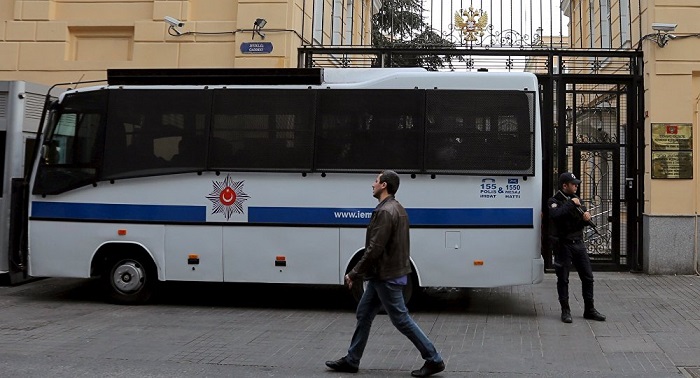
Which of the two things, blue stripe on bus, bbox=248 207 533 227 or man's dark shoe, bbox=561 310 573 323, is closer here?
man's dark shoe, bbox=561 310 573 323

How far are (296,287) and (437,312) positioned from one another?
306 cm

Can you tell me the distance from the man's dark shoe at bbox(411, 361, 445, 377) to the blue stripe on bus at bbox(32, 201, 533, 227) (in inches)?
125

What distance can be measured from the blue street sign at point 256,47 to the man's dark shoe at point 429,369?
8.42 meters

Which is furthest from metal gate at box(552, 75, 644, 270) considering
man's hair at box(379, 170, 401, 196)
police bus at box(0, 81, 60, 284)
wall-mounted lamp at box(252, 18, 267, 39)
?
police bus at box(0, 81, 60, 284)

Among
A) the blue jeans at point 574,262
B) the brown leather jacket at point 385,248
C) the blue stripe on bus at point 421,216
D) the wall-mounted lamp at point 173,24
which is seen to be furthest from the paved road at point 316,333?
the wall-mounted lamp at point 173,24

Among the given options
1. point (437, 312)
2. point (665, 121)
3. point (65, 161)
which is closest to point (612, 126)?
point (665, 121)

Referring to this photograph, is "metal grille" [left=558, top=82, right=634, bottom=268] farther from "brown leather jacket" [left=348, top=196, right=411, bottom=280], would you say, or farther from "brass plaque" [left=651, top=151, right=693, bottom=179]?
"brown leather jacket" [left=348, top=196, right=411, bottom=280]

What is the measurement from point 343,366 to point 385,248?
120 cm

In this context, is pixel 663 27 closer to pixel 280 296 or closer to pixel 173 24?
pixel 280 296

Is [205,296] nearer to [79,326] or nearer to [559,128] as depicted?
[79,326]

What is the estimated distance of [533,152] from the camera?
9.20 meters

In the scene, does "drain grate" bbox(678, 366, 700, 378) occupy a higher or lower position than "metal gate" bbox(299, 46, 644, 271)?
lower

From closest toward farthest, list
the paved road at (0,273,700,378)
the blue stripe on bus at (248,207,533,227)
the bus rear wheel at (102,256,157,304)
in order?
the paved road at (0,273,700,378)
the blue stripe on bus at (248,207,533,227)
the bus rear wheel at (102,256,157,304)

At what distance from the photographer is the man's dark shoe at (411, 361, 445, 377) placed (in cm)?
625
